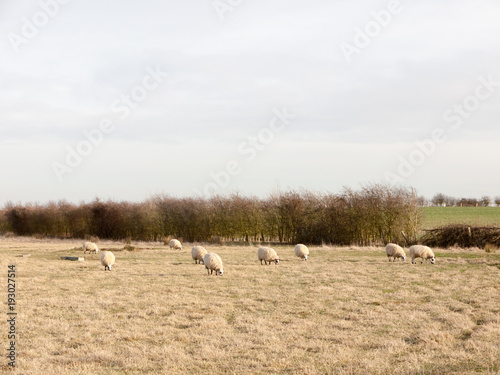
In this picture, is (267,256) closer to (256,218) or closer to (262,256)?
(262,256)

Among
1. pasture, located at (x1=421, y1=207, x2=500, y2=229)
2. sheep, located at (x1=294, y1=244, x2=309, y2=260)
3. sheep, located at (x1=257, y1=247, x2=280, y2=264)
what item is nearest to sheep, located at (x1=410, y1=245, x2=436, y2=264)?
sheep, located at (x1=294, y1=244, x2=309, y2=260)

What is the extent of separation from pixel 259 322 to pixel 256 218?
92.9 feet

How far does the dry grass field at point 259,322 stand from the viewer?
278 inches

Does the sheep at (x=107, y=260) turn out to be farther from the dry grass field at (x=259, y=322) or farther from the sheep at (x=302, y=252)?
the sheep at (x=302, y=252)

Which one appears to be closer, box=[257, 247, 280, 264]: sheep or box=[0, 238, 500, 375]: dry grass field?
box=[0, 238, 500, 375]: dry grass field

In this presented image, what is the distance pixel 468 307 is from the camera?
424 inches

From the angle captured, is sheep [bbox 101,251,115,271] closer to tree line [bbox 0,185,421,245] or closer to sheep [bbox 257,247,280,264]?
sheep [bbox 257,247,280,264]

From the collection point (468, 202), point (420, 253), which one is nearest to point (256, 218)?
point (420, 253)

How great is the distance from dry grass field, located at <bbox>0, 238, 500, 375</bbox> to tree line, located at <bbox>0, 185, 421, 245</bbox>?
53.1ft

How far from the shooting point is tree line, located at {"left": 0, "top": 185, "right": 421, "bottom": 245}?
33.6m

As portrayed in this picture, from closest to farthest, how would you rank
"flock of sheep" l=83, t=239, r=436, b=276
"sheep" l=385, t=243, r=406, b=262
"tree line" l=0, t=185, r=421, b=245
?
"flock of sheep" l=83, t=239, r=436, b=276
"sheep" l=385, t=243, r=406, b=262
"tree line" l=0, t=185, r=421, b=245

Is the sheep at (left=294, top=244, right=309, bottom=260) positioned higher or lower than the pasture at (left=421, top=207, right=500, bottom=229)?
lower

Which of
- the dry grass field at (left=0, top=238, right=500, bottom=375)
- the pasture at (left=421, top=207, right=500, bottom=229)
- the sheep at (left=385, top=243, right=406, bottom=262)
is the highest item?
the pasture at (left=421, top=207, right=500, bottom=229)

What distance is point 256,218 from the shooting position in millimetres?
37906
